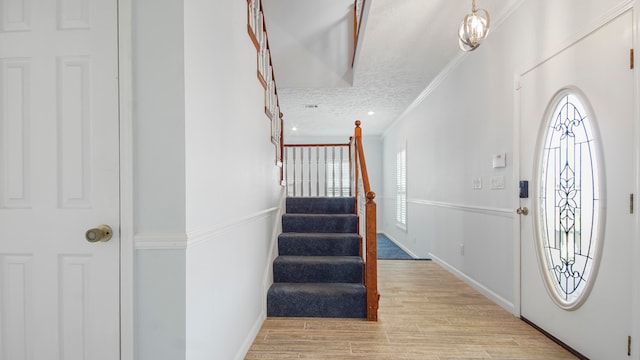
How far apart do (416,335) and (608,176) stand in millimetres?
1669

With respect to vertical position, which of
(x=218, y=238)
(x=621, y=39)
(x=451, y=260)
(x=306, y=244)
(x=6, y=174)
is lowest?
(x=451, y=260)

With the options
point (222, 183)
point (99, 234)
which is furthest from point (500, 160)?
point (99, 234)

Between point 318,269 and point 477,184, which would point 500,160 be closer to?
point 477,184

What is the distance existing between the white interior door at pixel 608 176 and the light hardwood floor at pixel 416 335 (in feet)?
0.89

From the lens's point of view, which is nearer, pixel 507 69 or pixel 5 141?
pixel 5 141

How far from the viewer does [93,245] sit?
133cm

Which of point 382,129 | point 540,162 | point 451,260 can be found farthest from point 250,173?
point 382,129

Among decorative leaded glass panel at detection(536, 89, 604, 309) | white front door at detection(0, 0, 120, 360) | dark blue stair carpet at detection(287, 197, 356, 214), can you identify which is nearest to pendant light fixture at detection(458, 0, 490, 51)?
decorative leaded glass panel at detection(536, 89, 604, 309)

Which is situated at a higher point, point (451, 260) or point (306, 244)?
point (306, 244)

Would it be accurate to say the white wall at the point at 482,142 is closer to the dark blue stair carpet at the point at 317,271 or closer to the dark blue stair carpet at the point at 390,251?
the dark blue stair carpet at the point at 390,251

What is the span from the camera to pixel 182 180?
1328 millimetres

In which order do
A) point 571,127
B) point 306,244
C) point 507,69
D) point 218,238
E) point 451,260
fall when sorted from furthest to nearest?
point 451,260, point 306,244, point 507,69, point 571,127, point 218,238

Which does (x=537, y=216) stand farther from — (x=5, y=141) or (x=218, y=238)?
(x=5, y=141)

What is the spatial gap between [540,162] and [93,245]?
2963mm
